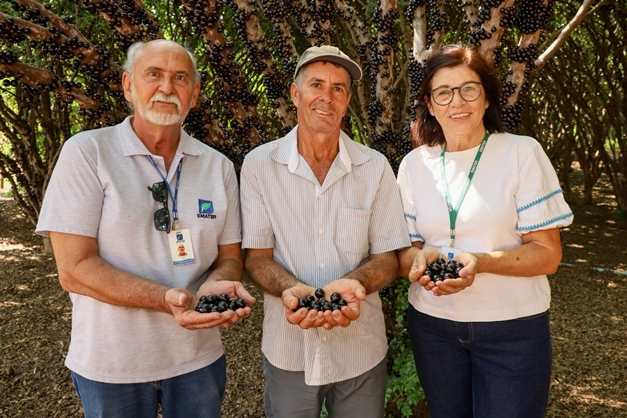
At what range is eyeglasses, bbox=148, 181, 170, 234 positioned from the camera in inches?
88.7

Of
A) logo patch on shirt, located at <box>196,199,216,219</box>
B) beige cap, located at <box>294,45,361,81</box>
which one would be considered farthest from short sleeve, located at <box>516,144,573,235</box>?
logo patch on shirt, located at <box>196,199,216,219</box>

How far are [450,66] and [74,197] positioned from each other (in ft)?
6.02

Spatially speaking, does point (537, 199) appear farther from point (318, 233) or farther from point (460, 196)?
point (318, 233)

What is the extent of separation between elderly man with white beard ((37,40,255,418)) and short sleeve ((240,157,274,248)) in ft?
0.24

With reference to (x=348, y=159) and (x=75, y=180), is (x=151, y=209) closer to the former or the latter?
(x=75, y=180)

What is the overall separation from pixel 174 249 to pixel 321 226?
0.70 m

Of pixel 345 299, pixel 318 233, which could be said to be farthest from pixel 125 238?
pixel 345 299

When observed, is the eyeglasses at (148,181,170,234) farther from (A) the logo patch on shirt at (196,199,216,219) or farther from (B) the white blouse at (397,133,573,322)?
(B) the white blouse at (397,133,573,322)

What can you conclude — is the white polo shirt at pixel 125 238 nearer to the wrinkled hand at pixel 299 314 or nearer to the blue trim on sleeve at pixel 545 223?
the wrinkled hand at pixel 299 314

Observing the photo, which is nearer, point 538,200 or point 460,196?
point 538,200

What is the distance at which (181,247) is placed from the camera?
7.54ft

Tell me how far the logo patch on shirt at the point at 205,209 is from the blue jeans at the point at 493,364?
1187 millimetres

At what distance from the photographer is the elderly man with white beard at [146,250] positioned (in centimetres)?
213

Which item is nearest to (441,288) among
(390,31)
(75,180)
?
(75,180)
